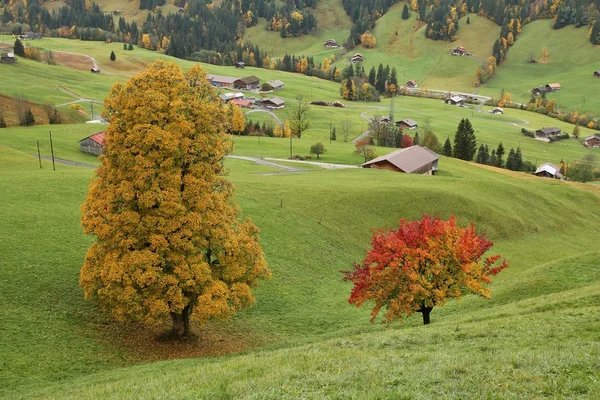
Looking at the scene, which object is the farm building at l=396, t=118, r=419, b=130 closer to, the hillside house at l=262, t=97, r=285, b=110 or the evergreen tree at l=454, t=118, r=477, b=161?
the hillside house at l=262, t=97, r=285, b=110

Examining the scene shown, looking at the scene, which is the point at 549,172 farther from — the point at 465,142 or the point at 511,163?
the point at 465,142

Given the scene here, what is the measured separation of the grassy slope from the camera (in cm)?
1798

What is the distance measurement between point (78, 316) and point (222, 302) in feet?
34.0

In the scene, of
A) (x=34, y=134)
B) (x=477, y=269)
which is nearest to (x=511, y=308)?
(x=477, y=269)

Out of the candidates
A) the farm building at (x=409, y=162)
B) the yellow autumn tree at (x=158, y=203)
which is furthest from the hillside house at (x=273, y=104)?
the yellow autumn tree at (x=158, y=203)

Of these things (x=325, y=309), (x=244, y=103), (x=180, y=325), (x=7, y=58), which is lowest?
(x=325, y=309)

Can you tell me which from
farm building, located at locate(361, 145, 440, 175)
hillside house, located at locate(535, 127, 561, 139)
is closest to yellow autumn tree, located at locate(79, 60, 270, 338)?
farm building, located at locate(361, 145, 440, 175)

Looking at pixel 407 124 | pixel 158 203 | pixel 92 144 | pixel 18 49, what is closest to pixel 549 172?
pixel 407 124

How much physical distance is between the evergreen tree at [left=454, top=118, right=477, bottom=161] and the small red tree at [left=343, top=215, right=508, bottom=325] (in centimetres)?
10756

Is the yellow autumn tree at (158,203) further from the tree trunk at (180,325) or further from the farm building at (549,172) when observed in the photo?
the farm building at (549,172)

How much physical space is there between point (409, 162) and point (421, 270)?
67.1 metres

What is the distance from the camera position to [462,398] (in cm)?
1510

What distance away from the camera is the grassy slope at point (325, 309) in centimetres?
1798

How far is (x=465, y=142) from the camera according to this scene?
13562 cm
